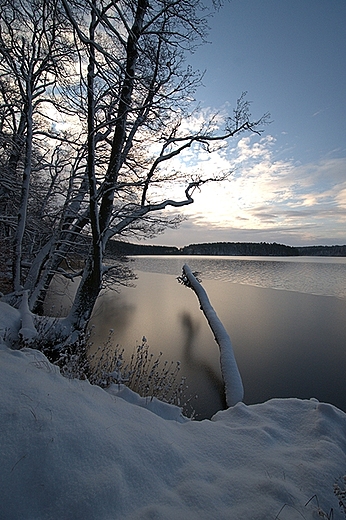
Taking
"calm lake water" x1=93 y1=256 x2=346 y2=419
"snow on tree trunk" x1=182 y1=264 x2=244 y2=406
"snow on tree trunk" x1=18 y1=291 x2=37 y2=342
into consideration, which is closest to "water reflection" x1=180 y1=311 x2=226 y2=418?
"calm lake water" x1=93 y1=256 x2=346 y2=419

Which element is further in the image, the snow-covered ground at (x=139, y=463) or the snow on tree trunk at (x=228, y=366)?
the snow on tree trunk at (x=228, y=366)

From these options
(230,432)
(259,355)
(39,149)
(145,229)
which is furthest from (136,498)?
(39,149)

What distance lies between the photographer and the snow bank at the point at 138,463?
1.47 m

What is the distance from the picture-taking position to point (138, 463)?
180 cm

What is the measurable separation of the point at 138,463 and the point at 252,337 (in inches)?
312

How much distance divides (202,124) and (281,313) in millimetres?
8803

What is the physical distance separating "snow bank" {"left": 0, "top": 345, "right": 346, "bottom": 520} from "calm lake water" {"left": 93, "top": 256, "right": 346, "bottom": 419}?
269 cm

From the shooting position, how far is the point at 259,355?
7.52 metres

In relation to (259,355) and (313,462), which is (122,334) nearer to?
(259,355)

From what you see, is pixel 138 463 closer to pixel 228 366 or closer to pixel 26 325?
pixel 26 325

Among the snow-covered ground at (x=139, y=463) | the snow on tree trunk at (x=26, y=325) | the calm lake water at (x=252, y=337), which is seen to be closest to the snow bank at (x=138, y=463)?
the snow-covered ground at (x=139, y=463)

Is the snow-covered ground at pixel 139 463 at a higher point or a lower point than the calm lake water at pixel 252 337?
higher

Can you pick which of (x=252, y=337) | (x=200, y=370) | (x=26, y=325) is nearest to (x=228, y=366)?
(x=200, y=370)

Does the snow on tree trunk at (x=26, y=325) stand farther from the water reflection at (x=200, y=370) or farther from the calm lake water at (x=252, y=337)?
the water reflection at (x=200, y=370)
